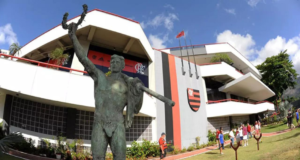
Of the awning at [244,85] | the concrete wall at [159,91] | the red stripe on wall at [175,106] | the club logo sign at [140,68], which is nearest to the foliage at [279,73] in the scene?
the awning at [244,85]

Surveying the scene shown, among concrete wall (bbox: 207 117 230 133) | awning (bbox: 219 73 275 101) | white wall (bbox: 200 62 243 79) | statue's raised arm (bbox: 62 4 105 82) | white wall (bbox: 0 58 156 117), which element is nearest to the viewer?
statue's raised arm (bbox: 62 4 105 82)

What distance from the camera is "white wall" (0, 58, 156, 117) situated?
7781 mm

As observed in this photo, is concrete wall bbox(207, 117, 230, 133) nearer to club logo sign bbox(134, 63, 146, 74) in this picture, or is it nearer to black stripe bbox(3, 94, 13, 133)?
club logo sign bbox(134, 63, 146, 74)

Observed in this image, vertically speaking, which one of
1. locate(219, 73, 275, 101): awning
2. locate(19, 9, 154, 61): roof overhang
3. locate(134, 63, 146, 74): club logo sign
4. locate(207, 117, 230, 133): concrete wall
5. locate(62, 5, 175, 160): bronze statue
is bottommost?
locate(207, 117, 230, 133): concrete wall

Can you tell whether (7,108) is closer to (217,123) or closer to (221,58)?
(217,123)

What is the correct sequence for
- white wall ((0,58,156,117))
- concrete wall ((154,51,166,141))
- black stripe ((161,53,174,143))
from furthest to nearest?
1. black stripe ((161,53,174,143))
2. concrete wall ((154,51,166,141))
3. white wall ((0,58,156,117))

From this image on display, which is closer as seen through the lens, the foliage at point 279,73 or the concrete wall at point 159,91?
the concrete wall at point 159,91

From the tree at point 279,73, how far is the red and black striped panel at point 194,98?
18583 millimetres

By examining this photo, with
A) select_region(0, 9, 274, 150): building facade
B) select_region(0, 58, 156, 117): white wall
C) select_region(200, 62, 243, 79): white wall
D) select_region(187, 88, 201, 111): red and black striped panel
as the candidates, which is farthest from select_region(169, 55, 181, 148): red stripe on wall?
select_region(0, 58, 156, 117): white wall

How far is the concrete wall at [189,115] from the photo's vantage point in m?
14.8

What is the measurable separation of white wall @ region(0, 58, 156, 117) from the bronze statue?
21.2 ft

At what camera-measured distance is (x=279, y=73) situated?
27688mm

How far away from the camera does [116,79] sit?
2.87 m

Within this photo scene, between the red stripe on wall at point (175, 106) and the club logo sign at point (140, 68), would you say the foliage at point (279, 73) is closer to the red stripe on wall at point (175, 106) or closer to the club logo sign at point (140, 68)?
the red stripe on wall at point (175, 106)
